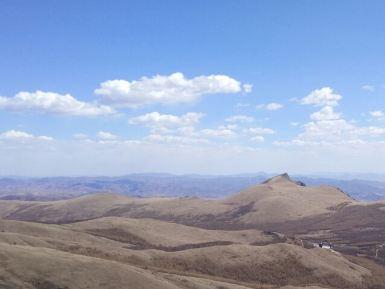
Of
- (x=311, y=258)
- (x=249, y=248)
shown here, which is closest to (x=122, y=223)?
(x=249, y=248)

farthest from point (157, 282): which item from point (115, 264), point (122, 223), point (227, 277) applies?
point (122, 223)

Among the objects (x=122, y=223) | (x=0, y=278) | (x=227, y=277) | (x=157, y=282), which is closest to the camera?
(x=0, y=278)

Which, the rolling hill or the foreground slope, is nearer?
the foreground slope

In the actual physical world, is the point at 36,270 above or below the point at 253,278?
above

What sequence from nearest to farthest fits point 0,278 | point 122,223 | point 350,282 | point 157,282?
1. point 0,278
2. point 157,282
3. point 350,282
4. point 122,223

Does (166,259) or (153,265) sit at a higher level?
(153,265)

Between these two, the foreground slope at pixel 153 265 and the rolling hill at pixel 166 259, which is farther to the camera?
the rolling hill at pixel 166 259

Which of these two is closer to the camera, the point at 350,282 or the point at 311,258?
the point at 350,282

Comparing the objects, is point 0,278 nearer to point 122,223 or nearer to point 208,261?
point 208,261

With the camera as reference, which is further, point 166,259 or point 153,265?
point 166,259

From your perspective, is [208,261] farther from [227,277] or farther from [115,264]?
[115,264]
